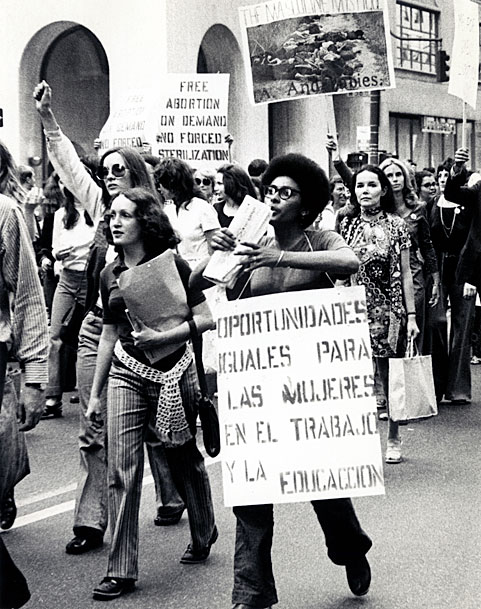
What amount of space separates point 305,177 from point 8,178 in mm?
1190

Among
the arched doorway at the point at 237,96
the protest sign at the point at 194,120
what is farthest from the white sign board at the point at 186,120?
the arched doorway at the point at 237,96

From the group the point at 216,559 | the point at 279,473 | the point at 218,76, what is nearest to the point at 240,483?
the point at 279,473

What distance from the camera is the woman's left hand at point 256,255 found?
447 cm

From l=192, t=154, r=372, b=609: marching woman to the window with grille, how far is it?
27946 millimetres

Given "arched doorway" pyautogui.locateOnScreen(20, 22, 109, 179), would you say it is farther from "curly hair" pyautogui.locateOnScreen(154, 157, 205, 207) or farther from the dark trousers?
"curly hair" pyautogui.locateOnScreen(154, 157, 205, 207)

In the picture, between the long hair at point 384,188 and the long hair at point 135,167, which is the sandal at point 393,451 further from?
the long hair at point 135,167

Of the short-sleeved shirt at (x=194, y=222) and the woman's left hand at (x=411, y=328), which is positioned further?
the short-sleeved shirt at (x=194, y=222)

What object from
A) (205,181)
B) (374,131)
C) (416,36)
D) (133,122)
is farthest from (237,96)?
(416,36)

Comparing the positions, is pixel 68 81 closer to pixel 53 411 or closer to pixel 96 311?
pixel 53 411

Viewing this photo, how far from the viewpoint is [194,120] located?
475 inches

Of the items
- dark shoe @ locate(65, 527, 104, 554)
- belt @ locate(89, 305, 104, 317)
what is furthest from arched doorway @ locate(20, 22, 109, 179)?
dark shoe @ locate(65, 527, 104, 554)

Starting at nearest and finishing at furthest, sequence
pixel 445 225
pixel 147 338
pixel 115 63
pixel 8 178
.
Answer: pixel 8 178 < pixel 147 338 < pixel 445 225 < pixel 115 63

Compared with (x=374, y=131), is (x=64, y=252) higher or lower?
lower

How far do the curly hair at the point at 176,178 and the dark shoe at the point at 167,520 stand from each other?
8.52 ft
